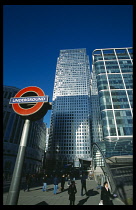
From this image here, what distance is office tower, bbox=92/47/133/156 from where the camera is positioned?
3884 cm

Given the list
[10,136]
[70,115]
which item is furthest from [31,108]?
[70,115]

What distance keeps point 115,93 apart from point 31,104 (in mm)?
45146

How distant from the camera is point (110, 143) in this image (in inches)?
878

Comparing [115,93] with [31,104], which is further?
[115,93]

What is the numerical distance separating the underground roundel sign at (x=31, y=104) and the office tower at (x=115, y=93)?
30.1 m

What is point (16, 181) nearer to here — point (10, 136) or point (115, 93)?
point (115, 93)

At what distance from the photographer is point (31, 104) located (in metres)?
6.73

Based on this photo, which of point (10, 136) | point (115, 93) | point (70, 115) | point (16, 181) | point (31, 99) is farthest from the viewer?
point (70, 115)

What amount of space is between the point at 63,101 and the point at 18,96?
333ft

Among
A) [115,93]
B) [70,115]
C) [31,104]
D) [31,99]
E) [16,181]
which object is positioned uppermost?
[70,115]

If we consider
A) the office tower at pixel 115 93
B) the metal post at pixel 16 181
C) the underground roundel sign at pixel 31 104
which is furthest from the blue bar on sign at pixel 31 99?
the office tower at pixel 115 93

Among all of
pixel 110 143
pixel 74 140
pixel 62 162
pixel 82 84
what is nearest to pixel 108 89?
pixel 110 143

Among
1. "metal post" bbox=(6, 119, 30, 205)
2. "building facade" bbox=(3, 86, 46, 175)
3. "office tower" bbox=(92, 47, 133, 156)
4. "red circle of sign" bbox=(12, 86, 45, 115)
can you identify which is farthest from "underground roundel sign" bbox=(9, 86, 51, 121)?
"building facade" bbox=(3, 86, 46, 175)

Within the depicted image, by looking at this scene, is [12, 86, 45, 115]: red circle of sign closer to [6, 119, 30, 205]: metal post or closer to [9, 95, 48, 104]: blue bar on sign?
[9, 95, 48, 104]: blue bar on sign
